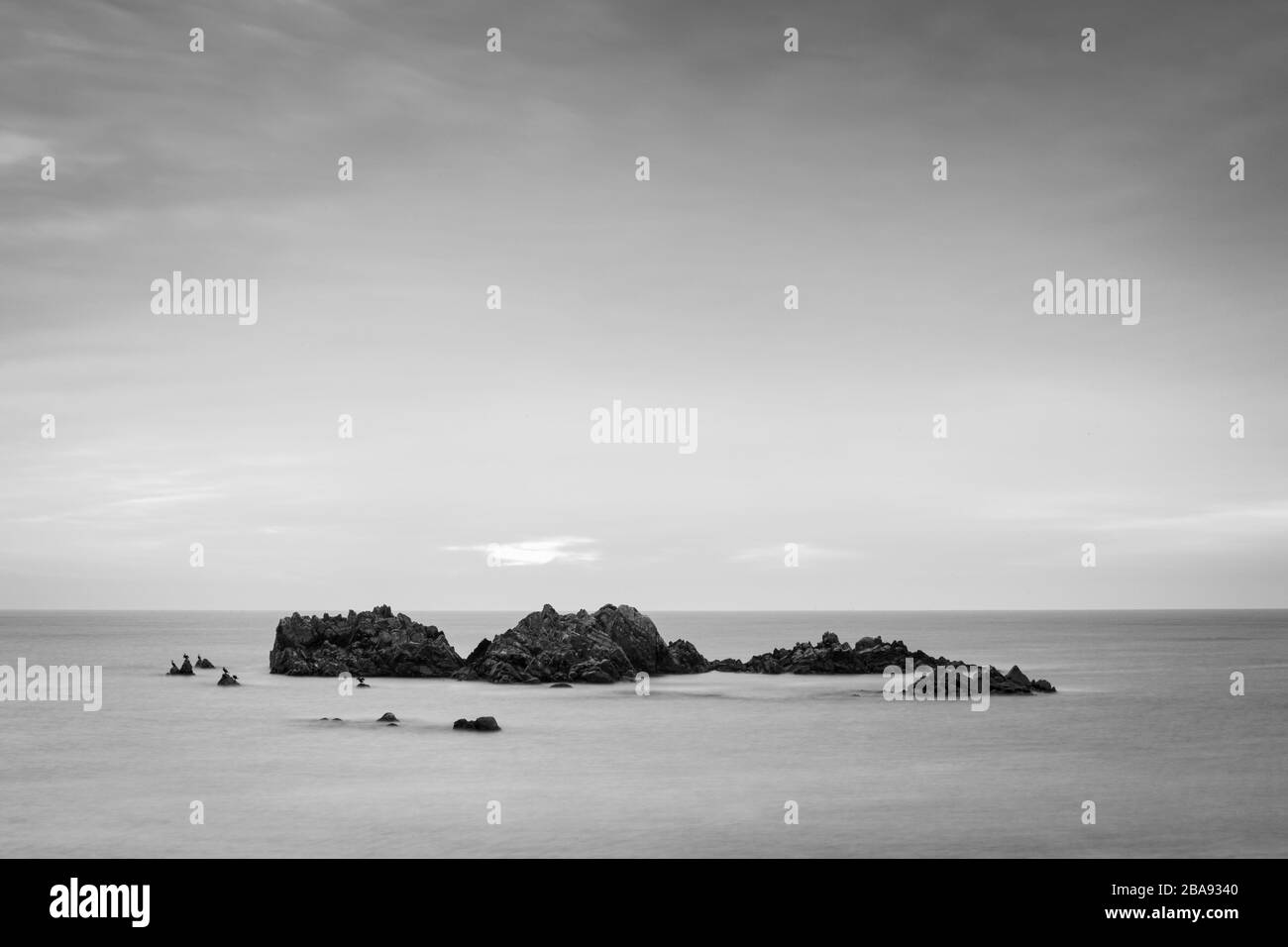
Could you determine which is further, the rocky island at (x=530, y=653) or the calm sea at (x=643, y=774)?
the rocky island at (x=530, y=653)

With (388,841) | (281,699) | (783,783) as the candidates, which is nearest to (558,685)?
(281,699)

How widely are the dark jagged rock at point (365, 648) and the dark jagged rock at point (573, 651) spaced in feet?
7.74

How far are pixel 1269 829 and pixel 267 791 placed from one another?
29.5m

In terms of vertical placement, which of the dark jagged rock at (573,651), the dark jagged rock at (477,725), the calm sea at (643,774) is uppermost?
the dark jagged rock at (573,651)

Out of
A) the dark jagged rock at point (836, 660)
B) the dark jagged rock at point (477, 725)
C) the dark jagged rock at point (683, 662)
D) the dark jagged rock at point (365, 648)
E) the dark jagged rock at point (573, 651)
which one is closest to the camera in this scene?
the dark jagged rock at point (477, 725)

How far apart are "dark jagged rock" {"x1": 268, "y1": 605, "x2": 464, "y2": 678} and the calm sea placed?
4.74 metres

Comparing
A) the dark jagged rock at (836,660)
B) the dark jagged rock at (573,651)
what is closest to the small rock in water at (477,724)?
the dark jagged rock at (573,651)

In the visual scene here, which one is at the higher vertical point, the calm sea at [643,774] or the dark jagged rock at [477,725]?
the dark jagged rock at [477,725]

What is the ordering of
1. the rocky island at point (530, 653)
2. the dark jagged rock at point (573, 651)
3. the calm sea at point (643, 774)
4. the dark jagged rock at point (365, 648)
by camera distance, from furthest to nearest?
the dark jagged rock at point (365, 648), the rocky island at point (530, 653), the dark jagged rock at point (573, 651), the calm sea at point (643, 774)

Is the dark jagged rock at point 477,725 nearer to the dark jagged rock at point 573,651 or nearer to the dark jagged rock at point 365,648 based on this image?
the dark jagged rock at point 573,651

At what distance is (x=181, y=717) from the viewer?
163 ft

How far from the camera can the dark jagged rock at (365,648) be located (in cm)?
6556
